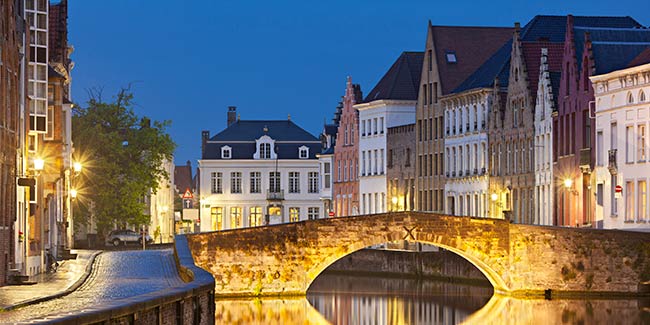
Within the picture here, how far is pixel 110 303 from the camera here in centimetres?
2430

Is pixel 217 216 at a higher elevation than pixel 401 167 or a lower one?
lower

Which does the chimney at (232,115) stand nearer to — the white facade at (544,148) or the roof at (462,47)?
the roof at (462,47)

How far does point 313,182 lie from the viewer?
124 metres

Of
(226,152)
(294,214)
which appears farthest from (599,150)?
(226,152)

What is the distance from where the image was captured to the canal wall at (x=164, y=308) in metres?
22.3

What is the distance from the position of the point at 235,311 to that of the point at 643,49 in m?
18.7

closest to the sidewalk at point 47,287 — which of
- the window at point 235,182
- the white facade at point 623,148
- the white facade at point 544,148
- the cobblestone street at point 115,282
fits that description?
the cobblestone street at point 115,282

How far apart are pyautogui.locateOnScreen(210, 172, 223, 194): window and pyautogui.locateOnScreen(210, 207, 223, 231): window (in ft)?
3.94

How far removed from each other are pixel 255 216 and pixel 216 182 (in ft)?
11.6

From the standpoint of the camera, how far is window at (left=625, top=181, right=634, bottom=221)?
58.2m

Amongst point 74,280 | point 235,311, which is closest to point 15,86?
point 74,280

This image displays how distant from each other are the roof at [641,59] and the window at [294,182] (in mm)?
66144

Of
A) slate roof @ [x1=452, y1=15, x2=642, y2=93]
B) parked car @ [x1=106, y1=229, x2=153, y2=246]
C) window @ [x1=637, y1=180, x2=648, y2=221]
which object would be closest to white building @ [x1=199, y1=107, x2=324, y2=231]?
parked car @ [x1=106, y1=229, x2=153, y2=246]

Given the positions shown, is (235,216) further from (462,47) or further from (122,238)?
(462,47)
